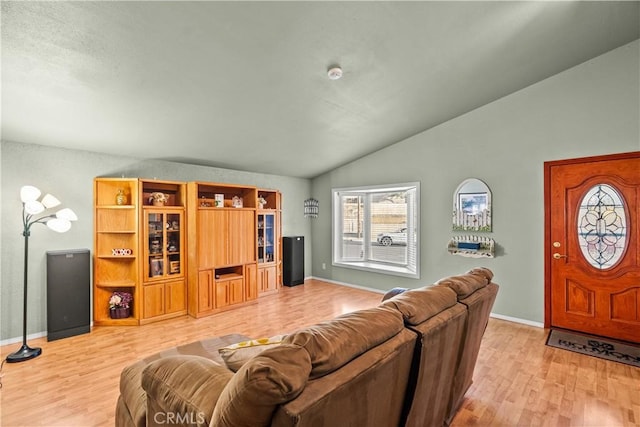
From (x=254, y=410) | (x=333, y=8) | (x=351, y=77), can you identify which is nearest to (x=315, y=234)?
(x=351, y=77)

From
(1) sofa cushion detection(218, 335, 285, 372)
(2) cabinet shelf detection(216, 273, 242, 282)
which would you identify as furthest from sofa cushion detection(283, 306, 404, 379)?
(2) cabinet shelf detection(216, 273, 242, 282)

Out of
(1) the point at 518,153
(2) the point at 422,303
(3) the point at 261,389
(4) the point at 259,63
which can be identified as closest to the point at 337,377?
(3) the point at 261,389

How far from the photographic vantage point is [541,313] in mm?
3771

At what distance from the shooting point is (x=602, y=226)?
3414 millimetres

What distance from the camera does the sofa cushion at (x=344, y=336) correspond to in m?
1.01

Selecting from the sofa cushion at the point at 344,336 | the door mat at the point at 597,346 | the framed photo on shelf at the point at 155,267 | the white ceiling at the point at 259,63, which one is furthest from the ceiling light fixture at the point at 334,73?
the door mat at the point at 597,346

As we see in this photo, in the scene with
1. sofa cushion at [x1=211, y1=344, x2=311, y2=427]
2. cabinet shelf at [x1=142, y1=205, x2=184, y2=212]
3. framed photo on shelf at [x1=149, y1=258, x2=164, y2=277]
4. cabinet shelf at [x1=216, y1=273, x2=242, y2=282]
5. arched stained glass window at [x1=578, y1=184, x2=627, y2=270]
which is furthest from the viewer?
cabinet shelf at [x1=216, y1=273, x2=242, y2=282]

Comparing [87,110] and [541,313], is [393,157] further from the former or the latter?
[87,110]

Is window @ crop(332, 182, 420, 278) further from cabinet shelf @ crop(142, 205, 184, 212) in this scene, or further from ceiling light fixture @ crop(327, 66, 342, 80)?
cabinet shelf @ crop(142, 205, 184, 212)

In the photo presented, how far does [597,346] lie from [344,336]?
12.2 feet

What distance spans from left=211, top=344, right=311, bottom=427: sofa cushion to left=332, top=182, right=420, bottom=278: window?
436 cm

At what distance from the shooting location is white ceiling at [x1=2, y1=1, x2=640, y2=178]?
2025 mm

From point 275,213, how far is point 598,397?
15.2 feet

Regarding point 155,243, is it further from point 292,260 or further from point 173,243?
point 292,260
